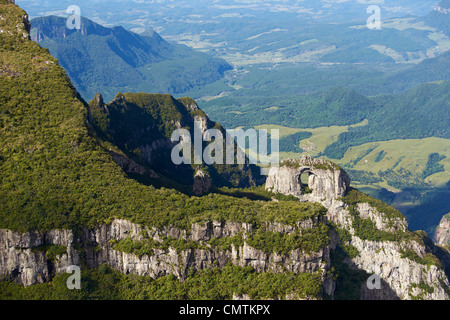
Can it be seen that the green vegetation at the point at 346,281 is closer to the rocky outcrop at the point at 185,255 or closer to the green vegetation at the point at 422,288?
the rocky outcrop at the point at 185,255

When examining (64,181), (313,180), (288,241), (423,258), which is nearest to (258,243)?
(288,241)

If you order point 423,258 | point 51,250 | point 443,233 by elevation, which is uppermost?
point 51,250

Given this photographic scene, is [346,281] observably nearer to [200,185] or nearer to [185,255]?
[185,255]

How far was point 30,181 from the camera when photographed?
5772 cm

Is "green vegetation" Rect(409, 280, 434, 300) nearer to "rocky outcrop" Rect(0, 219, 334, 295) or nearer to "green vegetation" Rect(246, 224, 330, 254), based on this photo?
"rocky outcrop" Rect(0, 219, 334, 295)

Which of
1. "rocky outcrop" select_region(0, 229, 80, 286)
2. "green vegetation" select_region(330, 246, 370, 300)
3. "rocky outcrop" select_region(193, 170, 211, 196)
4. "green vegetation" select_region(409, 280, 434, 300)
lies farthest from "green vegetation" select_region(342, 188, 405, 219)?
"rocky outcrop" select_region(0, 229, 80, 286)

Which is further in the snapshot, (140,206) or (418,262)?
(418,262)

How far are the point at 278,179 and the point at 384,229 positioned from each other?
17247 millimetres

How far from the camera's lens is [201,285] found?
56125mm

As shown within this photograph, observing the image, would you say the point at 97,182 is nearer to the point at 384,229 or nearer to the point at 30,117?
the point at 30,117

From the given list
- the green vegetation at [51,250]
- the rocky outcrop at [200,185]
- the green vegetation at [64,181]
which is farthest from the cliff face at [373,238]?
the green vegetation at [51,250]

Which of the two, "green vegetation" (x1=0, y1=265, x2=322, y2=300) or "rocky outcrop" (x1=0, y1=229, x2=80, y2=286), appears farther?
"green vegetation" (x1=0, y1=265, x2=322, y2=300)

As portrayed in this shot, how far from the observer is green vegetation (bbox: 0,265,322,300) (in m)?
54.5

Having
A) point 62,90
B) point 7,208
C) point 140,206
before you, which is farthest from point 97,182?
point 62,90
